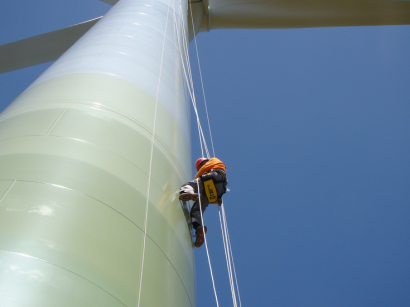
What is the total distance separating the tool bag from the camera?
3715 mm

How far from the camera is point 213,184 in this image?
375 centimetres

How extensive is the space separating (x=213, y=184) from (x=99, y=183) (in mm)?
1722

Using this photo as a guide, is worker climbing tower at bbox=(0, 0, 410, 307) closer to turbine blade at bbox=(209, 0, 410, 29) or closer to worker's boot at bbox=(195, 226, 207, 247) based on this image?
worker's boot at bbox=(195, 226, 207, 247)

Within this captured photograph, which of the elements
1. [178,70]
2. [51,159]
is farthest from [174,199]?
[178,70]

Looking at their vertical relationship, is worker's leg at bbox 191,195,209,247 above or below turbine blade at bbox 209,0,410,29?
below

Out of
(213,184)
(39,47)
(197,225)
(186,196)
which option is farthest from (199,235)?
(39,47)

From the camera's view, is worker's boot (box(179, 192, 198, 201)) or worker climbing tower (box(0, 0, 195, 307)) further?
worker's boot (box(179, 192, 198, 201))

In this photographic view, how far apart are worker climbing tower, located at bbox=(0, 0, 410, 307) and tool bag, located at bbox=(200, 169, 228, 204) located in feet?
0.74

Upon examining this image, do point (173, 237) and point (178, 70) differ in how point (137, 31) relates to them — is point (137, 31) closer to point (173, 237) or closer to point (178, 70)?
Answer: point (178, 70)

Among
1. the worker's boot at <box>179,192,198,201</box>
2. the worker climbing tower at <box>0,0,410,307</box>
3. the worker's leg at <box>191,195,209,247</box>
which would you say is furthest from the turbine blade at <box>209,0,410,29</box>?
the worker's boot at <box>179,192,198,201</box>

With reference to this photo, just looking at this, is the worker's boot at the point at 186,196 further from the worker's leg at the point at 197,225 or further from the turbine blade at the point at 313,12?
the turbine blade at the point at 313,12

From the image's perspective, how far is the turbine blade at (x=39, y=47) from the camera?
428 inches

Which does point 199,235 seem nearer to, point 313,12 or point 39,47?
point 313,12

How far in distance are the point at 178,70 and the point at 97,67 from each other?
1881 mm
